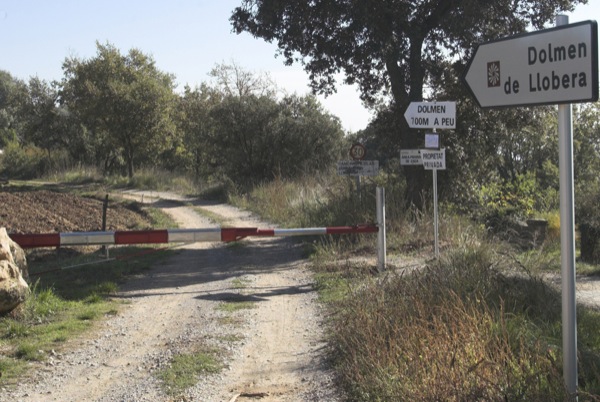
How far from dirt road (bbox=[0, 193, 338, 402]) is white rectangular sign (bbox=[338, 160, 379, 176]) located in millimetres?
4487

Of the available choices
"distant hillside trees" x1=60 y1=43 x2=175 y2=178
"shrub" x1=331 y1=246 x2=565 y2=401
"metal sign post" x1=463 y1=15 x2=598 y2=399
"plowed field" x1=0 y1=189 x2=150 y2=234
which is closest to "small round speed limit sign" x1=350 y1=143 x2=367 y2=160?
"plowed field" x1=0 y1=189 x2=150 y2=234

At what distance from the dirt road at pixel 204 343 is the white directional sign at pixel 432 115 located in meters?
3.04

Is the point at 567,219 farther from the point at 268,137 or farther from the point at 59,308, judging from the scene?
the point at 268,137

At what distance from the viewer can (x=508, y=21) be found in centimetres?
1521

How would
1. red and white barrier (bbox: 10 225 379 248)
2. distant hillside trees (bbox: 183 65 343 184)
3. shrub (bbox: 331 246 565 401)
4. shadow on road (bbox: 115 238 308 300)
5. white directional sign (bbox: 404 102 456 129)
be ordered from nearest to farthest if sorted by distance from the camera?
shrub (bbox: 331 246 565 401) → red and white barrier (bbox: 10 225 379 248) → shadow on road (bbox: 115 238 308 300) → white directional sign (bbox: 404 102 456 129) → distant hillside trees (bbox: 183 65 343 184)

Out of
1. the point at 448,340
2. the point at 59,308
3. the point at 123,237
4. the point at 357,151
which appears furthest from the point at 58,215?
the point at 448,340

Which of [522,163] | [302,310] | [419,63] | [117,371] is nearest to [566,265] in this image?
[117,371]

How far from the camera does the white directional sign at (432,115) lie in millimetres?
10883

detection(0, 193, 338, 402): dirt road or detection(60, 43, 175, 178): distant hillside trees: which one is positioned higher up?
detection(60, 43, 175, 178): distant hillside trees

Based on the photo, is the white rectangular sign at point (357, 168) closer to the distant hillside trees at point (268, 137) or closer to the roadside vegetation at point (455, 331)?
the roadside vegetation at point (455, 331)

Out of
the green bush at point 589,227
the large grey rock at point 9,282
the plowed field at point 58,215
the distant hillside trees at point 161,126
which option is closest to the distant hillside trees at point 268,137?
the distant hillside trees at point 161,126

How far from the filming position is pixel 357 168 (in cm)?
1606

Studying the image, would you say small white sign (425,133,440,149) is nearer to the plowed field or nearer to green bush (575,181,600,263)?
green bush (575,181,600,263)

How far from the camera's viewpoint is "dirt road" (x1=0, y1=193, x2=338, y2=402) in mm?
5625
